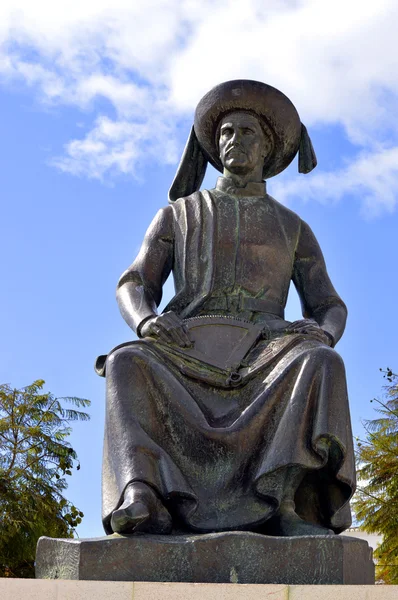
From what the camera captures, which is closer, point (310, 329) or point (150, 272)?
point (310, 329)

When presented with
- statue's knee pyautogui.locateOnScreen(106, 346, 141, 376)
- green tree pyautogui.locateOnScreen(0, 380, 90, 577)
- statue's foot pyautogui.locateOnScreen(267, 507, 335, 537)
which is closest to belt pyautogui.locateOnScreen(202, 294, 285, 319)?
statue's knee pyautogui.locateOnScreen(106, 346, 141, 376)

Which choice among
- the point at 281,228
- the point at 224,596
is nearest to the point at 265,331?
the point at 281,228

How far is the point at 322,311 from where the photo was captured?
659cm

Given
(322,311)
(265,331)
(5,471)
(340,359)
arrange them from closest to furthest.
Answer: (340,359) → (265,331) → (322,311) → (5,471)

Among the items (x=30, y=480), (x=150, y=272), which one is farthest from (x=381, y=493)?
(x=150, y=272)

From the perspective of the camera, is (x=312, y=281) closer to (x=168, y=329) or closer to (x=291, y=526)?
(x=168, y=329)

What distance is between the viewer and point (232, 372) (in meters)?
5.71

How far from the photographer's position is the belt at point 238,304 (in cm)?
637

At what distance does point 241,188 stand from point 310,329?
1.31 m

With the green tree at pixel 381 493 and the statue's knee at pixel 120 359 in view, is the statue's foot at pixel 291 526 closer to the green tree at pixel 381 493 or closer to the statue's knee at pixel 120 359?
the statue's knee at pixel 120 359

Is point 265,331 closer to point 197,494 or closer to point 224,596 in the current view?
point 197,494

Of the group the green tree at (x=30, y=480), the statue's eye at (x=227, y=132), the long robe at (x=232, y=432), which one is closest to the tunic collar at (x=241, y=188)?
the statue's eye at (x=227, y=132)

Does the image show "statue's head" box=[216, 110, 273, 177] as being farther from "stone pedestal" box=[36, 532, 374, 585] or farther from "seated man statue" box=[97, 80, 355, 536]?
"stone pedestal" box=[36, 532, 374, 585]

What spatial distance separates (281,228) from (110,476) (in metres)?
2.09
